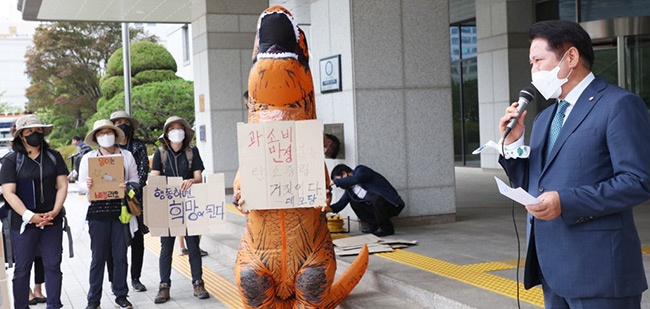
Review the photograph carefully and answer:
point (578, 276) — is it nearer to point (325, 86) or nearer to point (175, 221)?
point (175, 221)

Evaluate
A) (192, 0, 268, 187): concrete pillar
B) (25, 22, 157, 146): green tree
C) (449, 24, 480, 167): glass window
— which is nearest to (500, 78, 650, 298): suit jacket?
(192, 0, 268, 187): concrete pillar

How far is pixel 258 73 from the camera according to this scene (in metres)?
5.36

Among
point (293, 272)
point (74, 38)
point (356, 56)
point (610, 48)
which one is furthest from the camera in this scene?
point (74, 38)

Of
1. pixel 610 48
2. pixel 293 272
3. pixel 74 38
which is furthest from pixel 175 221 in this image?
pixel 74 38

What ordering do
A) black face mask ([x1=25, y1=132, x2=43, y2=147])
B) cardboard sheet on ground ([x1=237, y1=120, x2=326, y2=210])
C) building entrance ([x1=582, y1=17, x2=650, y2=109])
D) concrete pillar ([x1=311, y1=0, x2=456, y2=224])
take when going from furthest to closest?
building entrance ([x1=582, y1=17, x2=650, y2=109]) < concrete pillar ([x1=311, y1=0, x2=456, y2=224]) < black face mask ([x1=25, y1=132, x2=43, y2=147]) < cardboard sheet on ground ([x1=237, y1=120, x2=326, y2=210])

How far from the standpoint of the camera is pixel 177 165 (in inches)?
298

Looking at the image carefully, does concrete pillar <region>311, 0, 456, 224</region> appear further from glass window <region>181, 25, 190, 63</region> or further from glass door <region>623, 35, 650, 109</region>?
glass window <region>181, 25, 190, 63</region>

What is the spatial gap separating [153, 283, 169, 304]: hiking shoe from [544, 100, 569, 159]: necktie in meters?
5.28

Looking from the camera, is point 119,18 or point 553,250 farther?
point 119,18

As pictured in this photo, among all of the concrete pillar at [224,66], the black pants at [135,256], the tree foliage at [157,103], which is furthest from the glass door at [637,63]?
the tree foliage at [157,103]

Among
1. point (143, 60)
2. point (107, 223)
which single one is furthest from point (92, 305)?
point (143, 60)

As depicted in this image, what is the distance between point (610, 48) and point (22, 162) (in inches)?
548

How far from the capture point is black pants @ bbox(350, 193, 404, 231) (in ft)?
28.3

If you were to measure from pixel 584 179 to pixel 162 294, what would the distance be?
18.0 ft
